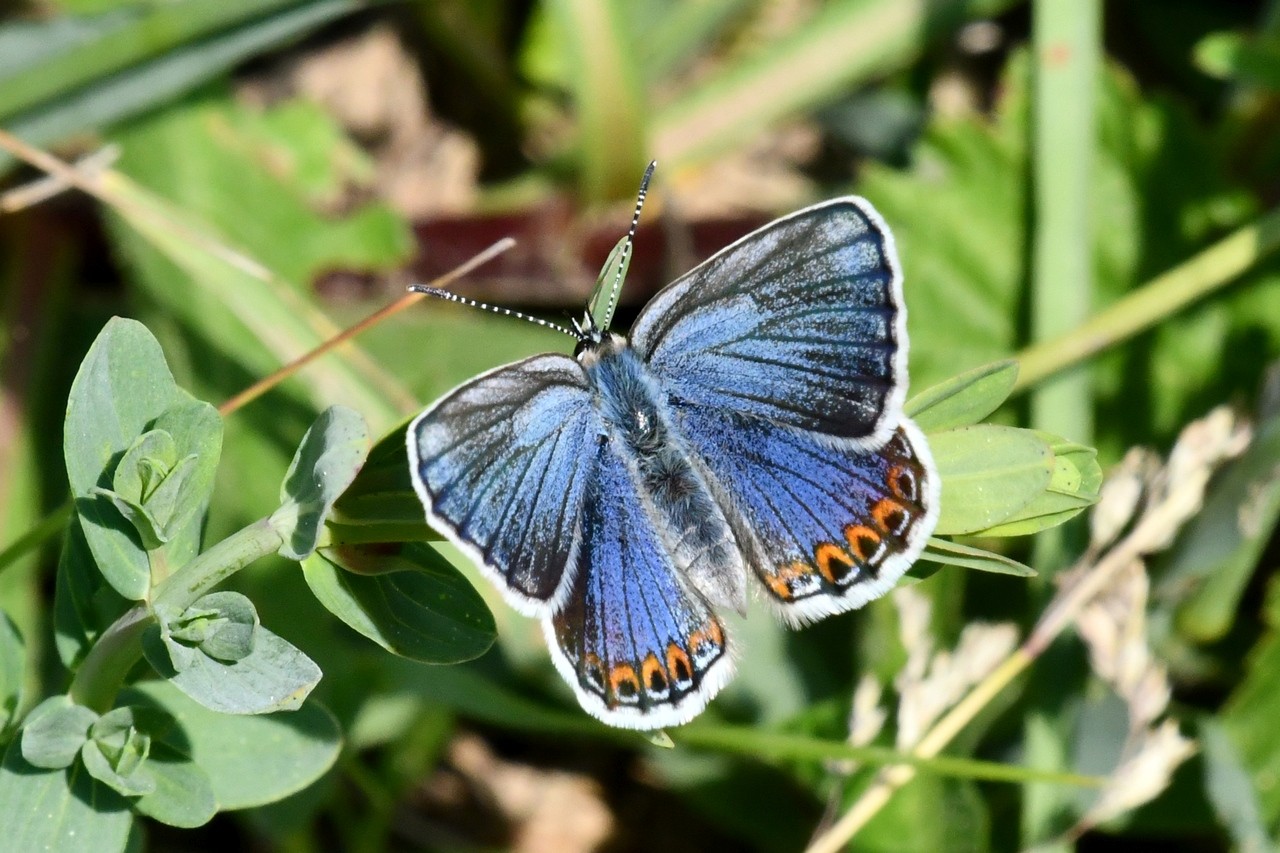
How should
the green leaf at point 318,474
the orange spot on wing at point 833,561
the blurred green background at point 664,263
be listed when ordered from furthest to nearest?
the blurred green background at point 664,263 < the orange spot on wing at point 833,561 < the green leaf at point 318,474

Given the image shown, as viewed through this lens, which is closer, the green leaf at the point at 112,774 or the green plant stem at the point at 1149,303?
the green leaf at the point at 112,774

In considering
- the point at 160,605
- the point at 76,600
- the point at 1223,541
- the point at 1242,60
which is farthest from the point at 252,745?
the point at 1242,60

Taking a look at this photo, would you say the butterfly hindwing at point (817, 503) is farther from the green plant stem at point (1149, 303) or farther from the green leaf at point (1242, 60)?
the green leaf at point (1242, 60)

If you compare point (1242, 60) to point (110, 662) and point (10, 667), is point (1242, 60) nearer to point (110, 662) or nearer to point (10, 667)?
point (110, 662)

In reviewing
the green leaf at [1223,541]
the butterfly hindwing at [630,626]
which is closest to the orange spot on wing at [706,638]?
the butterfly hindwing at [630,626]

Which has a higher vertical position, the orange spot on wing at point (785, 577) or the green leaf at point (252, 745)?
the orange spot on wing at point (785, 577)

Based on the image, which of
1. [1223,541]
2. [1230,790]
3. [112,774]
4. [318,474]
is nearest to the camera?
[318,474]
